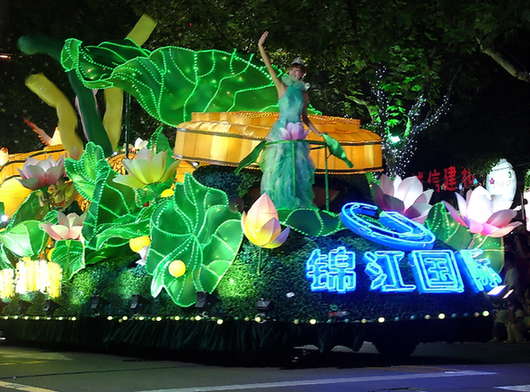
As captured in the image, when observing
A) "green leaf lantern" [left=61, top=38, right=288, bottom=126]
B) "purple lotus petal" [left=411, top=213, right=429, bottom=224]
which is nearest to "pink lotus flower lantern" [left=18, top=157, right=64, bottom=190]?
"green leaf lantern" [left=61, top=38, right=288, bottom=126]

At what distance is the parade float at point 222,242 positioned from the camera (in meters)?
12.8

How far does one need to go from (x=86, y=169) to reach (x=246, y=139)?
2878 mm

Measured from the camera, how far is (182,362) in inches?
548

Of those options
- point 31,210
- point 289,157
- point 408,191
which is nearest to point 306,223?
point 289,157

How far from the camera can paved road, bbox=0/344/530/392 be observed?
1046cm

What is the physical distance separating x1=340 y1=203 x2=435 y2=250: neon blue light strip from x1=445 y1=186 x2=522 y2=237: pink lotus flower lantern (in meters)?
0.91

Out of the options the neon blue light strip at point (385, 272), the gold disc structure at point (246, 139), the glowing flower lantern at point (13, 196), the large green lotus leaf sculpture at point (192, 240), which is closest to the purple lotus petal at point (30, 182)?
the glowing flower lantern at point (13, 196)

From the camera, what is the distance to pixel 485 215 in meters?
14.3

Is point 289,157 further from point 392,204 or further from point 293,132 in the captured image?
point 392,204

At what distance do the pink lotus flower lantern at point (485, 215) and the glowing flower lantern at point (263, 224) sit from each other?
3039mm

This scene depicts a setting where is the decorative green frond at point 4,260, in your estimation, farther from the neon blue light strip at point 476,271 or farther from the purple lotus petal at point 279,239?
the neon blue light strip at point 476,271

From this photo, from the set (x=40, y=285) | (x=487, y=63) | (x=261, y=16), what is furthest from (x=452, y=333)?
(x=487, y=63)

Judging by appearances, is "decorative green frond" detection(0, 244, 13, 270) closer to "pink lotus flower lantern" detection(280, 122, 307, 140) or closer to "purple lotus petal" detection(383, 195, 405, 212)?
"pink lotus flower lantern" detection(280, 122, 307, 140)

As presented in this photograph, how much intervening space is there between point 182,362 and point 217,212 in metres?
2.19
